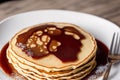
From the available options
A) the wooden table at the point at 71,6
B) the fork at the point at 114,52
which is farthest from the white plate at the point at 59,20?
the wooden table at the point at 71,6

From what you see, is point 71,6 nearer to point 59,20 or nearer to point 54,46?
point 59,20

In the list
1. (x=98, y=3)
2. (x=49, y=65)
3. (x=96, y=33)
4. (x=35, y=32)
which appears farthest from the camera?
(x=98, y=3)

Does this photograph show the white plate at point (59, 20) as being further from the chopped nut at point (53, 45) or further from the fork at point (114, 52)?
the chopped nut at point (53, 45)

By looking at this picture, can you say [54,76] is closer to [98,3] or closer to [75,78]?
[75,78]

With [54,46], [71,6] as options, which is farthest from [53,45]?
[71,6]

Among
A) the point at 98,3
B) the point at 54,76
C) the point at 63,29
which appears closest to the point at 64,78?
the point at 54,76

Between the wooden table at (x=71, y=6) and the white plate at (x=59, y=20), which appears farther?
the wooden table at (x=71, y=6)
